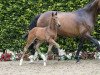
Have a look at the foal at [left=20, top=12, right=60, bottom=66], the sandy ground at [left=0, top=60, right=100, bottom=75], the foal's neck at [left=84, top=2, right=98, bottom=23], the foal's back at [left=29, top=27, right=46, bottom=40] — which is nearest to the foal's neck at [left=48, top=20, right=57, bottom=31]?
the foal at [left=20, top=12, right=60, bottom=66]

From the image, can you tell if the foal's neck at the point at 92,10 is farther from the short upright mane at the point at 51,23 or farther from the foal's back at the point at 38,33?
the foal's back at the point at 38,33

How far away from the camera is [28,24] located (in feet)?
38.2

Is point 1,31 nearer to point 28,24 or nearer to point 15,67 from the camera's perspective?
point 28,24

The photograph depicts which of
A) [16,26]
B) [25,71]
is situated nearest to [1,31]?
[16,26]

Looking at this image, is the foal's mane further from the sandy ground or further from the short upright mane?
the sandy ground

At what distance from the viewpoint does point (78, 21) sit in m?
10.5

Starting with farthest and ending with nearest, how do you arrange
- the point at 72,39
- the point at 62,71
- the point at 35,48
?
the point at 72,39 → the point at 35,48 → the point at 62,71

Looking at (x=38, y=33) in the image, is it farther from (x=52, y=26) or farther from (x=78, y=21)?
(x=78, y=21)

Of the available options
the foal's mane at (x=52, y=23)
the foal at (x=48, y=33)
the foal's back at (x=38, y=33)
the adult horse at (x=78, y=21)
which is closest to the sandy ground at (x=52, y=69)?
the foal at (x=48, y=33)

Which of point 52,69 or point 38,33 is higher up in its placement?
point 38,33

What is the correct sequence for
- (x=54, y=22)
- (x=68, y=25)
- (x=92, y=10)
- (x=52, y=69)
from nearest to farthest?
(x=52, y=69) → (x=54, y=22) → (x=68, y=25) → (x=92, y=10)

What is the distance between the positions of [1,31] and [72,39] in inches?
96.6

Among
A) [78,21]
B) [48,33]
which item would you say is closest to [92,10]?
[78,21]

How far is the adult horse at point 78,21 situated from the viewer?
1048cm
